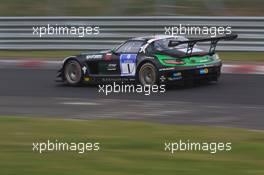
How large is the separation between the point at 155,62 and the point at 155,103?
6.37ft

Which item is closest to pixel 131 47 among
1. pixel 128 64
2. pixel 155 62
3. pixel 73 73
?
pixel 128 64

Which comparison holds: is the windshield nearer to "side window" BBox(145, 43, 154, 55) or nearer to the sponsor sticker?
"side window" BBox(145, 43, 154, 55)

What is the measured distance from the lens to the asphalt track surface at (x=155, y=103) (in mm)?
11406

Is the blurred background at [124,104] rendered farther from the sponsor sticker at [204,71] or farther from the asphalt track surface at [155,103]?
the sponsor sticker at [204,71]

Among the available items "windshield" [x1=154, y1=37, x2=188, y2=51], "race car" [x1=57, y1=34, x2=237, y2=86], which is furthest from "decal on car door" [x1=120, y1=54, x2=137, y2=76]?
"windshield" [x1=154, y1=37, x2=188, y2=51]

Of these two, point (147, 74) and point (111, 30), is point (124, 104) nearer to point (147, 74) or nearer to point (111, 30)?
point (147, 74)

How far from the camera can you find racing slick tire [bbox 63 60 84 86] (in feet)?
53.9

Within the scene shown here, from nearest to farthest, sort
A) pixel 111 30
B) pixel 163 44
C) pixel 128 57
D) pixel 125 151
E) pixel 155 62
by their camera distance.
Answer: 1. pixel 125 151
2. pixel 155 62
3. pixel 163 44
4. pixel 128 57
5. pixel 111 30

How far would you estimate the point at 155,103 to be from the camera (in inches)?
519

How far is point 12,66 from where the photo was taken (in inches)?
838
